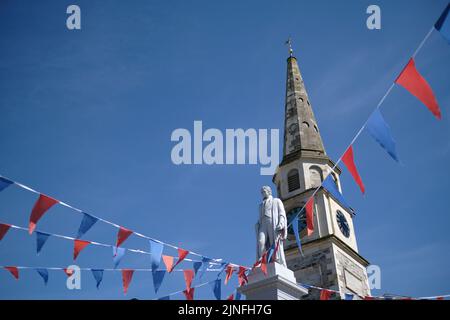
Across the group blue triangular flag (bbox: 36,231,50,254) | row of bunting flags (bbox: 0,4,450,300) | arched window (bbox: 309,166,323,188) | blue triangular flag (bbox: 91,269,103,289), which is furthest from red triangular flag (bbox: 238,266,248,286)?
arched window (bbox: 309,166,323,188)

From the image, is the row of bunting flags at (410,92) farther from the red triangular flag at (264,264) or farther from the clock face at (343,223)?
the clock face at (343,223)

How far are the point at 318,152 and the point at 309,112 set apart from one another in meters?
3.77

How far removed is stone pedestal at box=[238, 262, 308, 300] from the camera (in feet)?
32.0

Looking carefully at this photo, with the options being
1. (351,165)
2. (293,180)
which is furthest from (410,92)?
(293,180)

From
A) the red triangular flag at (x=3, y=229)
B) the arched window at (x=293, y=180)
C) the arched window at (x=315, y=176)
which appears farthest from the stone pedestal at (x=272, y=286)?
the arched window at (x=293, y=180)

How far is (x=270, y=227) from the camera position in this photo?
439 inches

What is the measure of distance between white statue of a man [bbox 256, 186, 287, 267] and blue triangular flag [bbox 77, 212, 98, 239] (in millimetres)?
3718

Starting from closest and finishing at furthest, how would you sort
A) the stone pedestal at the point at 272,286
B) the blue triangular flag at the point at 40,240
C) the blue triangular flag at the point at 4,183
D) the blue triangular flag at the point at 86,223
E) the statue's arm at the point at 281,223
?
the blue triangular flag at the point at 4,183 < the stone pedestal at the point at 272,286 < the blue triangular flag at the point at 86,223 < the blue triangular flag at the point at 40,240 < the statue's arm at the point at 281,223

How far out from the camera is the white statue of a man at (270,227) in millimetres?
10930

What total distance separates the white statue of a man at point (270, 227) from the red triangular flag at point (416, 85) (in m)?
4.01

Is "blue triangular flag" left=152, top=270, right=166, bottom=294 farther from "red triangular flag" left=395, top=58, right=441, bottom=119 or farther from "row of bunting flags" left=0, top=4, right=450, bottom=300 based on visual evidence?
"red triangular flag" left=395, top=58, right=441, bottom=119

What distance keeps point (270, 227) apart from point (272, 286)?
5.54 ft
